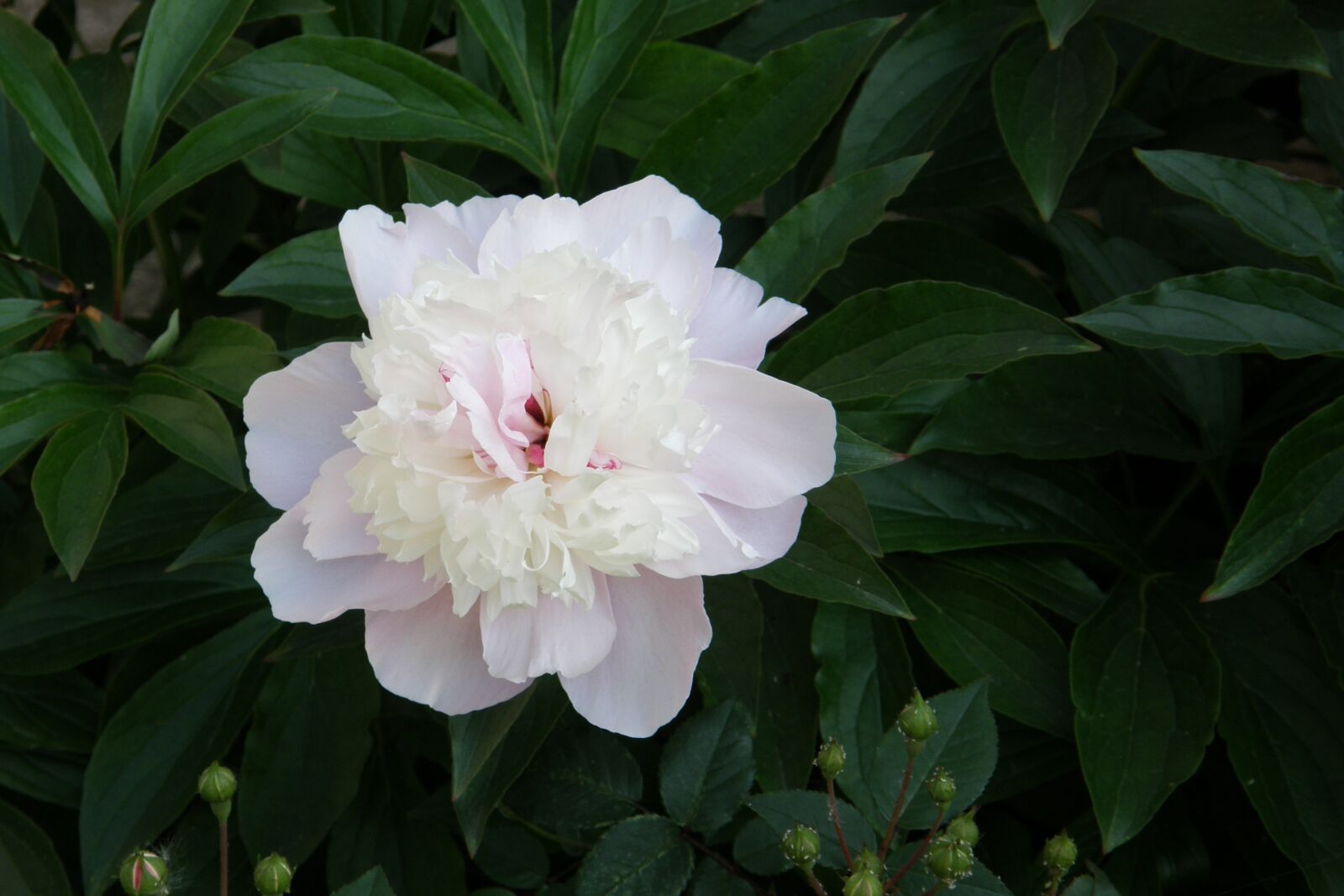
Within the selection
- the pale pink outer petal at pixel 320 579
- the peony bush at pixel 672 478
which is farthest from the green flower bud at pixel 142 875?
the pale pink outer petal at pixel 320 579

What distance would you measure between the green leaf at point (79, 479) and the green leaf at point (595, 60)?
1.10ft

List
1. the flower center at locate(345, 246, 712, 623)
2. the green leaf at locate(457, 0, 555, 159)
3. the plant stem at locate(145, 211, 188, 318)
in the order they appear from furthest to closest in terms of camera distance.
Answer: the plant stem at locate(145, 211, 188, 318)
the green leaf at locate(457, 0, 555, 159)
the flower center at locate(345, 246, 712, 623)

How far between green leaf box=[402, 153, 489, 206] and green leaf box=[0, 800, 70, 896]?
0.52 meters

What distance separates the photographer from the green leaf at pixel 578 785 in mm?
645

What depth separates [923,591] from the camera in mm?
758

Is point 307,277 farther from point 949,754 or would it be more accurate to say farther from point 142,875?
point 949,754

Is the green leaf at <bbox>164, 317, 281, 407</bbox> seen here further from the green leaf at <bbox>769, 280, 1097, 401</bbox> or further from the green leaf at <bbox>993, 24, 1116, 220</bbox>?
the green leaf at <bbox>993, 24, 1116, 220</bbox>

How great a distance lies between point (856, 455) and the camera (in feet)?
1.79

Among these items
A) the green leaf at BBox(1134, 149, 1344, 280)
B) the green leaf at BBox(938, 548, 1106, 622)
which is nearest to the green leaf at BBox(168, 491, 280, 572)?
the green leaf at BBox(938, 548, 1106, 622)

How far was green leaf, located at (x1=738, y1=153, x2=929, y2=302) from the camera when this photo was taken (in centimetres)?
63

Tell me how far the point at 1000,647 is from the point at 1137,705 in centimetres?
9

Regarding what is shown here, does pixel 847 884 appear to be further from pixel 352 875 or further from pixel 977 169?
pixel 977 169

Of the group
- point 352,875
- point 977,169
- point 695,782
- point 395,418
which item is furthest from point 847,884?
point 977,169

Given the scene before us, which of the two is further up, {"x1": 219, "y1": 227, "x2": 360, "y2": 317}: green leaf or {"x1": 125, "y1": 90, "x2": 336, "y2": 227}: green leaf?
{"x1": 125, "y1": 90, "x2": 336, "y2": 227}: green leaf
